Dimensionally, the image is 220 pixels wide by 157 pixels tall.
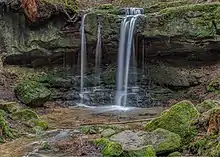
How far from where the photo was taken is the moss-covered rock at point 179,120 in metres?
6.62

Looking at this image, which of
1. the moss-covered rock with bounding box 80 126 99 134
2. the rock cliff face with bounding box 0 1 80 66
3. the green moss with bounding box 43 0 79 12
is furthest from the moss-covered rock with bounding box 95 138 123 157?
the green moss with bounding box 43 0 79 12

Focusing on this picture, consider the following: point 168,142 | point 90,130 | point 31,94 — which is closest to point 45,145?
point 90,130

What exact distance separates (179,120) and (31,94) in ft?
21.7

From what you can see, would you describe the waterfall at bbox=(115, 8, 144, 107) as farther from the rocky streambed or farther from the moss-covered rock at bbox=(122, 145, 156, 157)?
the moss-covered rock at bbox=(122, 145, 156, 157)

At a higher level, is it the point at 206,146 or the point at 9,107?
the point at 206,146

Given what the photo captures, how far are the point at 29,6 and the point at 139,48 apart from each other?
170 inches

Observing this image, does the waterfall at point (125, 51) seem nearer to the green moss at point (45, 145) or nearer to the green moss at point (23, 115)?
the green moss at point (23, 115)

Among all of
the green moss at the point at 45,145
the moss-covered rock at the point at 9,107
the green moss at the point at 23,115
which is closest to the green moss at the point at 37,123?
the green moss at the point at 23,115

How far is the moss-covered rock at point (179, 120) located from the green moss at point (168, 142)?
0.24 meters

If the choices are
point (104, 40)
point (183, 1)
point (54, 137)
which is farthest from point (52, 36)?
point (54, 137)

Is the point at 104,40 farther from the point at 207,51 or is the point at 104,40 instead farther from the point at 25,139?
the point at 25,139

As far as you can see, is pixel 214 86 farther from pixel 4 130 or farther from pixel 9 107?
pixel 4 130

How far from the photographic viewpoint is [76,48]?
590 inches

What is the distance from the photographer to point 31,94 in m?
12.3
